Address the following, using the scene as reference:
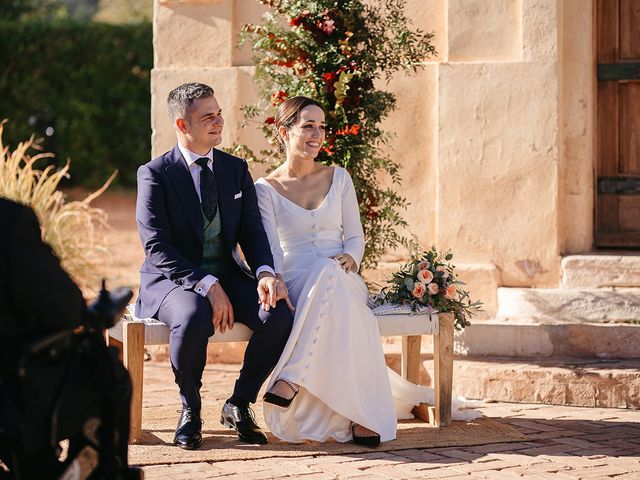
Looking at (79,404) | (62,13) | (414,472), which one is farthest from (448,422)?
(62,13)

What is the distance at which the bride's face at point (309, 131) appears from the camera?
590 cm

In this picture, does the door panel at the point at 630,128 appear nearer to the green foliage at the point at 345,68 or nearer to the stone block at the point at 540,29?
the stone block at the point at 540,29

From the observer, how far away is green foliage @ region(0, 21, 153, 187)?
1823cm

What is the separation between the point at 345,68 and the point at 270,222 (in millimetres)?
1080

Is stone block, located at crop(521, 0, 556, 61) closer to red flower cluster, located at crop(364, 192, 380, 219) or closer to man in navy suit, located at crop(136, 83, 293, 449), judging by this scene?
red flower cluster, located at crop(364, 192, 380, 219)

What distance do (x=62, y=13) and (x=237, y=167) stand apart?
2231 cm

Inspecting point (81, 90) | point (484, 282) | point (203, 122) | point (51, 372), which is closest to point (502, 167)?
point (484, 282)

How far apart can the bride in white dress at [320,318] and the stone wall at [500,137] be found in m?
1.47

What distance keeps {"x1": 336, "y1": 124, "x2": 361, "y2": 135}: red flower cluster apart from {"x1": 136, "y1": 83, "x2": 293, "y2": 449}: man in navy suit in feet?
2.47

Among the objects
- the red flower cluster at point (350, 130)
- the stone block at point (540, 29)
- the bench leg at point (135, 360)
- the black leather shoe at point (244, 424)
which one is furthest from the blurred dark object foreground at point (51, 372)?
the stone block at point (540, 29)

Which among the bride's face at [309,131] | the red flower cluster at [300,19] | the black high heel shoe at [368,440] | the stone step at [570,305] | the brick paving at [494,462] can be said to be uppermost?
the red flower cluster at [300,19]

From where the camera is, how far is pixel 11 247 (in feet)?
10.9

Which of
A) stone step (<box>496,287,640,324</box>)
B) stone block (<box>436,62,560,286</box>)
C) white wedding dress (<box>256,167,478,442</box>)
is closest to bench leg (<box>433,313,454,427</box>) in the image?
white wedding dress (<box>256,167,478,442</box>)

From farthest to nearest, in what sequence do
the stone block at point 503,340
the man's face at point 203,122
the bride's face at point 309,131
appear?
1. the stone block at point 503,340
2. the bride's face at point 309,131
3. the man's face at point 203,122
